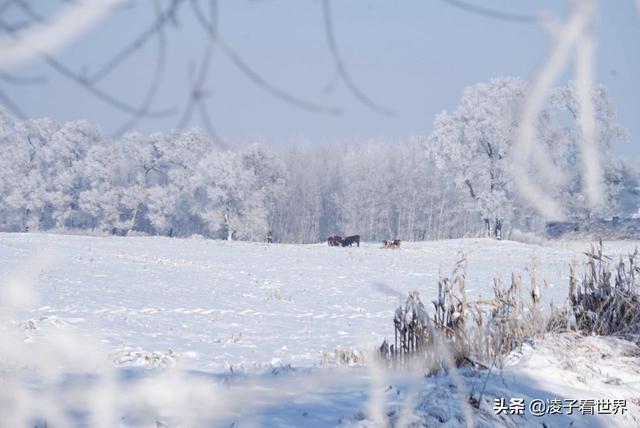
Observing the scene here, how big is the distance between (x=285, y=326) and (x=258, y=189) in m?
50.9

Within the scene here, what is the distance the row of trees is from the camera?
151 ft

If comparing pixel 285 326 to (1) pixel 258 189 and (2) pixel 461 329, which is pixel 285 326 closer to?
(2) pixel 461 329

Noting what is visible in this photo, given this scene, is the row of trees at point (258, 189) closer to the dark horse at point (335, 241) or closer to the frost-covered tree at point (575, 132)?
the dark horse at point (335, 241)

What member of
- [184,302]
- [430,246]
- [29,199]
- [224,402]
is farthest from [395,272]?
[29,199]

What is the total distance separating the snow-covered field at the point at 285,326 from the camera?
4129 millimetres

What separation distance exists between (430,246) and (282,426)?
36508 millimetres

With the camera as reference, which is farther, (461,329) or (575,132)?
(461,329)

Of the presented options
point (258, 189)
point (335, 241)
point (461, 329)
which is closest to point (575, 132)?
point (461, 329)

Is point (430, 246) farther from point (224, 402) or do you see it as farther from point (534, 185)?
point (534, 185)

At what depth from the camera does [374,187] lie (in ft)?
239

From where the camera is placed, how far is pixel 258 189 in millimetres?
62250


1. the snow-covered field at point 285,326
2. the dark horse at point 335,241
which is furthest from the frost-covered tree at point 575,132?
the dark horse at point 335,241

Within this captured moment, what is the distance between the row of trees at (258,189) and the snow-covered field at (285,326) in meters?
16.1

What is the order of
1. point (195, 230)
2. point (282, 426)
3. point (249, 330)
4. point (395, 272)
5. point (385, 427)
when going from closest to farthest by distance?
point (385, 427) → point (282, 426) → point (249, 330) → point (395, 272) → point (195, 230)
